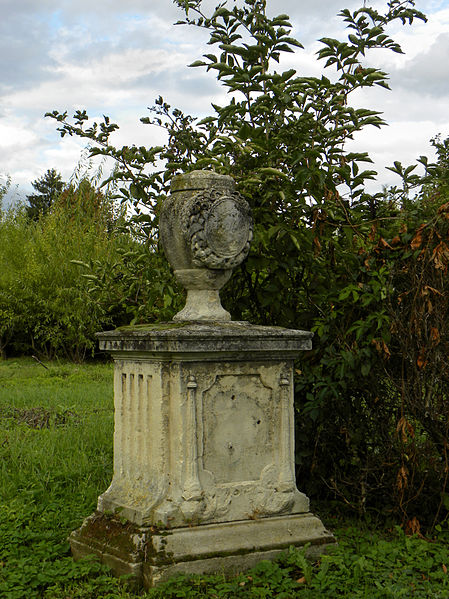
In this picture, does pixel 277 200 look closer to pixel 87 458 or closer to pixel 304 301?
pixel 304 301

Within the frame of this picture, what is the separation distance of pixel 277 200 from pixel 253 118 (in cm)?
60

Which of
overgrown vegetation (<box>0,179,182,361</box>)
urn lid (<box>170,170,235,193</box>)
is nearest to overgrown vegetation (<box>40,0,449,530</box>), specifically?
urn lid (<box>170,170,235,193</box>)

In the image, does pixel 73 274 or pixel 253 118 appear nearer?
pixel 253 118

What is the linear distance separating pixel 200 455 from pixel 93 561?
81 cm

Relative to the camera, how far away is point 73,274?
16.5 meters

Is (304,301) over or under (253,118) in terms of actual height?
under

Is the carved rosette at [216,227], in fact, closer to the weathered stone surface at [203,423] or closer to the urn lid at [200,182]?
the urn lid at [200,182]

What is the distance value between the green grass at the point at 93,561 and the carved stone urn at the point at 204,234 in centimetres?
141

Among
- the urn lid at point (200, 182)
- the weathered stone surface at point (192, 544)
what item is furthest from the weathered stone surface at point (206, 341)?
the weathered stone surface at point (192, 544)

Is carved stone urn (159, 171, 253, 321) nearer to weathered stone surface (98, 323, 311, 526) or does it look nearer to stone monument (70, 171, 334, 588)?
stone monument (70, 171, 334, 588)

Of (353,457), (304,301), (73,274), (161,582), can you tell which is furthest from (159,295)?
(73,274)

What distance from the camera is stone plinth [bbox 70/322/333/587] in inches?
142

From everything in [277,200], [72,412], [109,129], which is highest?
[109,129]

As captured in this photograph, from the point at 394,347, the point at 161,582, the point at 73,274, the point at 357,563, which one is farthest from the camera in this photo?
the point at 73,274
